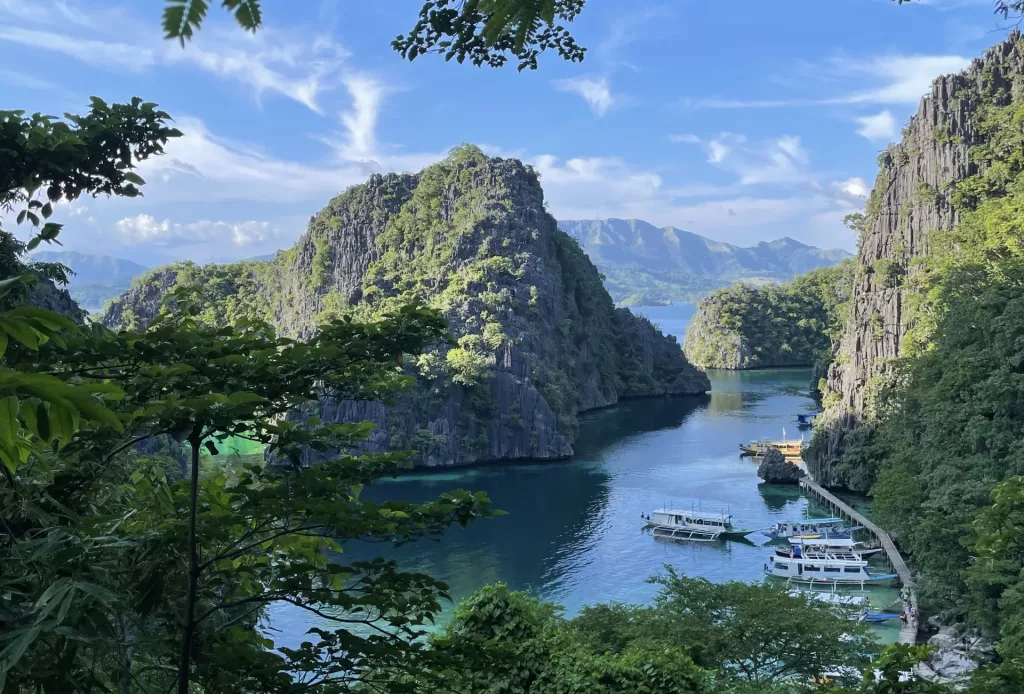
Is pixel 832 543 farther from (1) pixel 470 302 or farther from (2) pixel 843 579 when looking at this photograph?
(1) pixel 470 302

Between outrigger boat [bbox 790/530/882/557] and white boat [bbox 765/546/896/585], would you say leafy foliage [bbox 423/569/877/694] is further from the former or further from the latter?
outrigger boat [bbox 790/530/882/557]

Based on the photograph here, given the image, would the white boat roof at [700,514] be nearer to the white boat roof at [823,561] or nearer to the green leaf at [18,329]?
the white boat roof at [823,561]

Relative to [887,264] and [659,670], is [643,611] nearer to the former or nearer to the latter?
[659,670]

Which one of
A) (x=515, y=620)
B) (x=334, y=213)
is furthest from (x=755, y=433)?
(x=515, y=620)

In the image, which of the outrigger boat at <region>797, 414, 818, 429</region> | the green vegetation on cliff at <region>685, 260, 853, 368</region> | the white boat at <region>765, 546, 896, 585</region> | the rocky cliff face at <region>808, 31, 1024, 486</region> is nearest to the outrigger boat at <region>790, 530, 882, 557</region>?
the white boat at <region>765, 546, 896, 585</region>

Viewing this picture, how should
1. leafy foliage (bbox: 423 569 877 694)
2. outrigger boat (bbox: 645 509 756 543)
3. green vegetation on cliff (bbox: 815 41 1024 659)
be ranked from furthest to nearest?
1. outrigger boat (bbox: 645 509 756 543)
2. green vegetation on cliff (bbox: 815 41 1024 659)
3. leafy foliage (bbox: 423 569 877 694)

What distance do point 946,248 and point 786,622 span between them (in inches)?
1123

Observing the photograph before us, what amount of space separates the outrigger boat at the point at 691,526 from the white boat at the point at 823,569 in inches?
141

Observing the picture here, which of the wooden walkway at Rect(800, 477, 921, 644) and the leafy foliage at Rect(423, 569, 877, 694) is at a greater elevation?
the leafy foliage at Rect(423, 569, 877, 694)

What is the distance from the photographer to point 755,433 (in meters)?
50.2

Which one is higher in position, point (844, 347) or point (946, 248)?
point (946, 248)

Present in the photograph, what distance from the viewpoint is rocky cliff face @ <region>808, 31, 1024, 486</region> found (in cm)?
3838

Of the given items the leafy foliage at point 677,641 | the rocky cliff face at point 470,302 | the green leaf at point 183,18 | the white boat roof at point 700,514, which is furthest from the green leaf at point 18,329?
the rocky cliff face at point 470,302

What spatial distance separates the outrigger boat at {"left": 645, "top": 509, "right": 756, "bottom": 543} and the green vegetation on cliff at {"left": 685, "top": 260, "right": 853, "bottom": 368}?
54.4 metres
